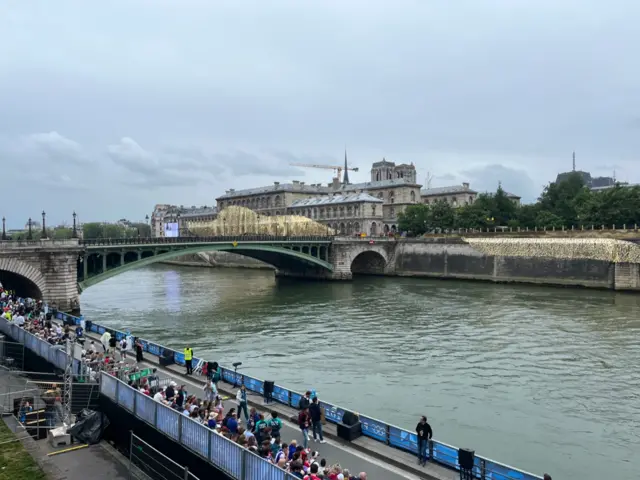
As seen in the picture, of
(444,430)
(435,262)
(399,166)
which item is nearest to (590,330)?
(444,430)

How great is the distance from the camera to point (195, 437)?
1193cm

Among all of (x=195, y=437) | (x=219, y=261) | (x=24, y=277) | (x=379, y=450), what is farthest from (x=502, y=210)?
(x=195, y=437)

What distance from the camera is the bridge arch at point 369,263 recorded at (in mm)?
76500

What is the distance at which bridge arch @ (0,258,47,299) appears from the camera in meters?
37.0

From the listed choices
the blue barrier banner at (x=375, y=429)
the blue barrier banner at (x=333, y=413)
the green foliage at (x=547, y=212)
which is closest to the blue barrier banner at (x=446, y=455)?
the blue barrier banner at (x=375, y=429)

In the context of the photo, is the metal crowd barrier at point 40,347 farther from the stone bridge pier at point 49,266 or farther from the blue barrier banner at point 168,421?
the stone bridge pier at point 49,266

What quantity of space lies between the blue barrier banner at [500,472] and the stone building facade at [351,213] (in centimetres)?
8706

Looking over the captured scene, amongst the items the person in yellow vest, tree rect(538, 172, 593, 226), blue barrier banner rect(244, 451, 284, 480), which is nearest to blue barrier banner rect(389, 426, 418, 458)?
blue barrier banner rect(244, 451, 284, 480)

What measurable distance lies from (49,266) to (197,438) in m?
31.8

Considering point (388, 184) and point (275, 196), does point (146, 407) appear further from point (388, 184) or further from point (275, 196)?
point (275, 196)

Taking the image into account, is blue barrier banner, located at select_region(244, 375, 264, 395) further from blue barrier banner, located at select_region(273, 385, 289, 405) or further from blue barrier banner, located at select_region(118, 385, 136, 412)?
blue barrier banner, located at select_region(118, 385, 136, 412)

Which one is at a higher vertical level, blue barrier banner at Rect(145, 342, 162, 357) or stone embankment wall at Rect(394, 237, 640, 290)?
stone embankment wall at Rect(394, 237, 640, 290)

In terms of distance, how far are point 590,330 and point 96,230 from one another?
190 metres

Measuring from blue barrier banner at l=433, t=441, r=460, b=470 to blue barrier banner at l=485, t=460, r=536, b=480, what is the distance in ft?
2.61
